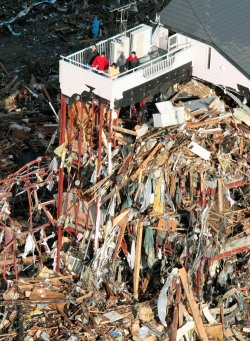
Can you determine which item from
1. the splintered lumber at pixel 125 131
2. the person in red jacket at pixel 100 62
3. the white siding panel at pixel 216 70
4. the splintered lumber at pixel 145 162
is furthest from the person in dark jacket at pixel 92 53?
the splintered lumber at pixel 145 162

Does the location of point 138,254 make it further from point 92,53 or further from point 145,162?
point 92,53

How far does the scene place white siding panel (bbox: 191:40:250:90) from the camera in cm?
4319

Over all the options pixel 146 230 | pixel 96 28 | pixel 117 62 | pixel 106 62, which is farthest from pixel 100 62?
pixel 96 28

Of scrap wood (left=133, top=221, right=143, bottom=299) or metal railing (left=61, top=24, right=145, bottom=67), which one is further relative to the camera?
metal railing (left=61, top=24, right=145, bottom=67)

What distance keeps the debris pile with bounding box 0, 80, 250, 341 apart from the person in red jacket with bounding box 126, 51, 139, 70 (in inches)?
66.6

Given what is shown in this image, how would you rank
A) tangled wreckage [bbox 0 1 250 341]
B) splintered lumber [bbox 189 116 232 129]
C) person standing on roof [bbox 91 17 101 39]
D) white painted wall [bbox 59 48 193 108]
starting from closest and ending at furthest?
1. white painted wall [bbox 59 48 193 108]
2. tangled wreckage [bbox 0 1 250 341]
3. splintered lumber [bbox 189 116 232 129]
4. person standing on roof [bbox 91 17 101 39]

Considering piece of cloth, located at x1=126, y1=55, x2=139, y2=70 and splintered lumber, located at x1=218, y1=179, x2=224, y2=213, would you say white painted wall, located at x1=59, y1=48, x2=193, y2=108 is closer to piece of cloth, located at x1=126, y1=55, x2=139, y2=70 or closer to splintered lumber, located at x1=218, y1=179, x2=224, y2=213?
→ piece of cloth, located at x1=126, y1=55, x2=139, y2=70

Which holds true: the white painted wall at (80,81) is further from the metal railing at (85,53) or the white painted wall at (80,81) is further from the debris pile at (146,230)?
the debris pile at (146,230)

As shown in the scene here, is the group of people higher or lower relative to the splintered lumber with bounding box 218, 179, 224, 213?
higher

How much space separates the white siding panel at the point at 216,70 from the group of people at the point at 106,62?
111 inches

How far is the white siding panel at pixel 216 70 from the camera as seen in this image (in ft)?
142

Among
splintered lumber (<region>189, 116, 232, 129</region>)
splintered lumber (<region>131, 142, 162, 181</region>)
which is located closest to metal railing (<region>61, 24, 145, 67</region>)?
splintered lumber (<region>131, 142, 162, 181</region>)

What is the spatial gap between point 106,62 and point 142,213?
5.55 m

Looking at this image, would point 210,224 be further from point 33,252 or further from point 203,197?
point 33,252
